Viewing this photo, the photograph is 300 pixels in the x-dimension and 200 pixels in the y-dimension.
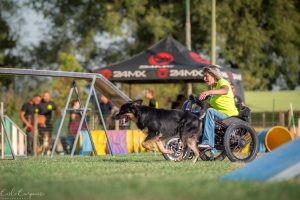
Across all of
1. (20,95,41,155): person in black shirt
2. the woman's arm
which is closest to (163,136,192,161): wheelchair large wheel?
the woman's arm

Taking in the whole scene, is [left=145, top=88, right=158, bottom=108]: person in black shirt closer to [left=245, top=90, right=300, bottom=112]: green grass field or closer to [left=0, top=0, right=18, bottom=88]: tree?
[left=245, top=90, right=300, bottom=112]: green grass field

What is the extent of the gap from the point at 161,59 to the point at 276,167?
1401cm

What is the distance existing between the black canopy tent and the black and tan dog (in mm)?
9056

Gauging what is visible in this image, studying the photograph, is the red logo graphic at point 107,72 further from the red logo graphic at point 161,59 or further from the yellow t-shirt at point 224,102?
the yellow t-shirt at point 224,102

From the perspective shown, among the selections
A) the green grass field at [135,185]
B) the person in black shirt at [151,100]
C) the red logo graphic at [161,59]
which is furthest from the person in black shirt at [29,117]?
the green grass field at [135,185]

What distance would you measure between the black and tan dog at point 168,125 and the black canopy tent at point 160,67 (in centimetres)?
906

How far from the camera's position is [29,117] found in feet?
70.8

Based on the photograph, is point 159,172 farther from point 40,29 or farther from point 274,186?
point 40,29

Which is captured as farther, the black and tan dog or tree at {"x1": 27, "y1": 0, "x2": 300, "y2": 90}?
tree at {"x1": 27, "y1": 0, "x2": 300, "y2": 90}

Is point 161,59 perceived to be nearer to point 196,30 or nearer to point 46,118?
point 46,118

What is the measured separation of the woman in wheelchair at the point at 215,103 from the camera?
11766 mm

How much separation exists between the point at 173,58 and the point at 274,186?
14.7 metres

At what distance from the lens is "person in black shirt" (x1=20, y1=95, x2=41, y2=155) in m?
21.3

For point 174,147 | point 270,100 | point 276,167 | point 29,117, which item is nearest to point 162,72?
point 29,117
